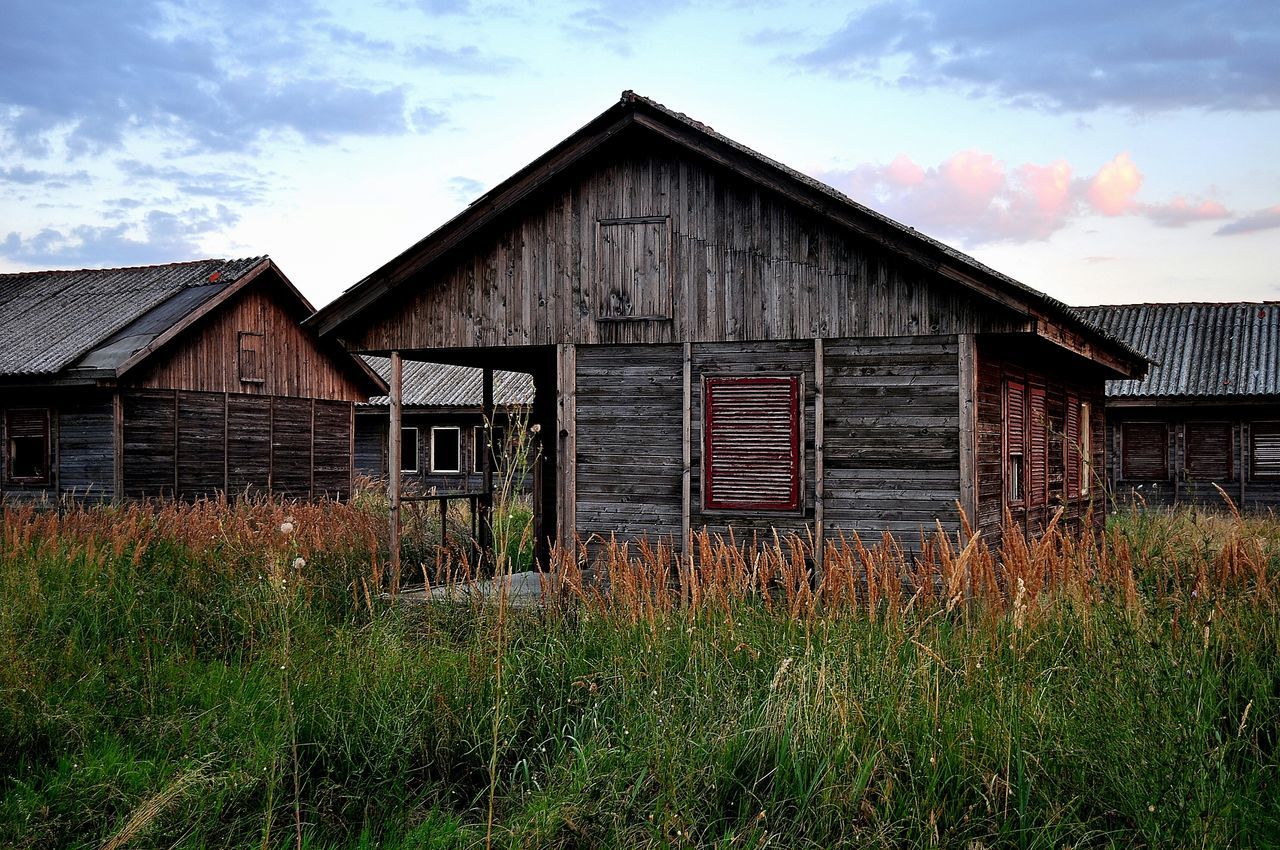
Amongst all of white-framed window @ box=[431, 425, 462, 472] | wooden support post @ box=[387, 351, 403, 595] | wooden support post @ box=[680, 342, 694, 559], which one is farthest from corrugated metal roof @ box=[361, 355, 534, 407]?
wooden support post @ box=[680, 342, 694, 559]

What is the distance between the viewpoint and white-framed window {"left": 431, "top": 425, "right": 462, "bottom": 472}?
32.1 metres

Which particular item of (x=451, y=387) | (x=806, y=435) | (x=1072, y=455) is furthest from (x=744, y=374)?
(x=451, y=387)

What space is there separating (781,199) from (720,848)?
806 centimetres

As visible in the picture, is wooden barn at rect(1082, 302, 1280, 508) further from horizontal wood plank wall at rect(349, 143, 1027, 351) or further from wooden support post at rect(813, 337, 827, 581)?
horizontal wood plank wall at rect(349, 143, 1027, 351)

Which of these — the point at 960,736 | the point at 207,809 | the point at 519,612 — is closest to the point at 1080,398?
the point at 519,612

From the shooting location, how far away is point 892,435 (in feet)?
35.4

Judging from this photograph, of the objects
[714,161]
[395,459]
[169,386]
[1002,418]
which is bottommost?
[395,459]

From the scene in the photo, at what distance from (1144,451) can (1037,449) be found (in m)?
13.5

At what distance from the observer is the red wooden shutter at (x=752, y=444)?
1112 cm

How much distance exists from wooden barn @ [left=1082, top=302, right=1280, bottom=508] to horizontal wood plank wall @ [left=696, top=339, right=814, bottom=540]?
1559 cm

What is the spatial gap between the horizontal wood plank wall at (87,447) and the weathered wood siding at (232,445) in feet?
0.98

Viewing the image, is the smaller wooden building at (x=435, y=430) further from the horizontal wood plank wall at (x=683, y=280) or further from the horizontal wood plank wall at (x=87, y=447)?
the horizontal wood plank wall at (x=683, y=280)

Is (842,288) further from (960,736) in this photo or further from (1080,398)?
(1080,398)

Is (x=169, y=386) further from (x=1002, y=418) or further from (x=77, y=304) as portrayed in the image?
(x=1002, y=418)
